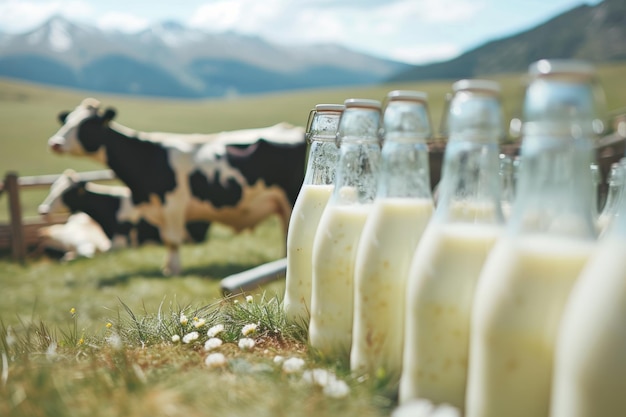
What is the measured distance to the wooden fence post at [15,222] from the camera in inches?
370

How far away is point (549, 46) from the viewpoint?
11500 centimetres

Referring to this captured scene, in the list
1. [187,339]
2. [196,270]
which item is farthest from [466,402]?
[196,270]

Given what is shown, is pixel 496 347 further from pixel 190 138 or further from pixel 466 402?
pixel 190 138

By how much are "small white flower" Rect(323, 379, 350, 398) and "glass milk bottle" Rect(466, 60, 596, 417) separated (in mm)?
269

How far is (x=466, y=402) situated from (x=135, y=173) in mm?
7067

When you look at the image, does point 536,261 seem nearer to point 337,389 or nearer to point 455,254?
point 455,254

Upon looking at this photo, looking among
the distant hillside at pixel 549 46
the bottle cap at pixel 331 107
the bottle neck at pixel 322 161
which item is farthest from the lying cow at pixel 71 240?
the distant hillside at pixel 549 46

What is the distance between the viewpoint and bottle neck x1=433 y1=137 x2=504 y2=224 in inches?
44.6

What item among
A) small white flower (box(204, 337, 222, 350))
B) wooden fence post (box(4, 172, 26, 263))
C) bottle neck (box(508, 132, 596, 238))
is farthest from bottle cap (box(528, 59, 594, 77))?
wooden fence post (box(4, 172, 26, 263))

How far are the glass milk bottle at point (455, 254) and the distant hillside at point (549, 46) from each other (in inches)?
4372

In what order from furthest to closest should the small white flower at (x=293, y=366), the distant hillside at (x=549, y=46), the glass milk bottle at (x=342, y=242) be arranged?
the distant hillside at (x=549, y=46)
the glass milk bottle at (x=342, y=242)
the small white flower at (x=293, y=366)

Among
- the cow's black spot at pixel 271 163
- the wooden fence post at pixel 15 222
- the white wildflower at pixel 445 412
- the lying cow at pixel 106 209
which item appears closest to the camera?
→ the white wildflower at pixel 445 412

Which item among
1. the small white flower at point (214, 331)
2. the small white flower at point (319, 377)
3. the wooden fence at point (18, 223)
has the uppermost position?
the small white flower at point (319, 377)

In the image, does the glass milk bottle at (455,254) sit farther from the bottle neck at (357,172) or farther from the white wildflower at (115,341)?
the white wildflower at (115,341)
